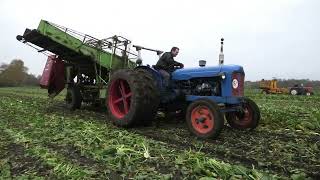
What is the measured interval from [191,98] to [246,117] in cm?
118

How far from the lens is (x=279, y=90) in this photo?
3606 centimetres

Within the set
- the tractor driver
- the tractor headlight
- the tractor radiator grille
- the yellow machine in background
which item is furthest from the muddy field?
the yellow machine in background

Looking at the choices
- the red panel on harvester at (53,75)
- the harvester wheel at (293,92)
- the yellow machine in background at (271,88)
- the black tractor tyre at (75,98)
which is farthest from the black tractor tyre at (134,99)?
the harvester wheel at (293,92)

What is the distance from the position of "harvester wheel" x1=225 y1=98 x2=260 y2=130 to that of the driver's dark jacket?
158cm

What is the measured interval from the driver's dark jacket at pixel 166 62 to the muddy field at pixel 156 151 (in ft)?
4.05

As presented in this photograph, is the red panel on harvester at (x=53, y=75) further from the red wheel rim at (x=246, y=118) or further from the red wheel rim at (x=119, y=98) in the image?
the red wheel rim at (x=246, y=118)

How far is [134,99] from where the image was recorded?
8719 mm

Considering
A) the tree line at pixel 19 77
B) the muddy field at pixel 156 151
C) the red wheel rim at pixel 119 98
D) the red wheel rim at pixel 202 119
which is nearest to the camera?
the muddy field at pixel 156 151

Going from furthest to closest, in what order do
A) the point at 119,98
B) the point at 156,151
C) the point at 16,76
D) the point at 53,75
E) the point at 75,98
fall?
1. the point at 16,76
2. the point at 53,75
3. the point at 75,98
4. the point at 119,98
5. the point at 156,151

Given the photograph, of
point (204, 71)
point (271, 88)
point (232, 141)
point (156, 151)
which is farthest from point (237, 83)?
point (271, 88)

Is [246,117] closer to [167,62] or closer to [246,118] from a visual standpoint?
[246,118]

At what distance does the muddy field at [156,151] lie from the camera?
5.14m

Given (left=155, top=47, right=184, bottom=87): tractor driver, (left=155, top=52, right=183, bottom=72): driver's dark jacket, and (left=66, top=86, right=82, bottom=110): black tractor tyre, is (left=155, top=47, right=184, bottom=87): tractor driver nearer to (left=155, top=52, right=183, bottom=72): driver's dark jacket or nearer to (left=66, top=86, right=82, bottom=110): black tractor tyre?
(left=155, top=52, right=183, bottom=72): driver's dark jacket

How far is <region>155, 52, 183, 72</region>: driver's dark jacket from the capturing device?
9320 mm
